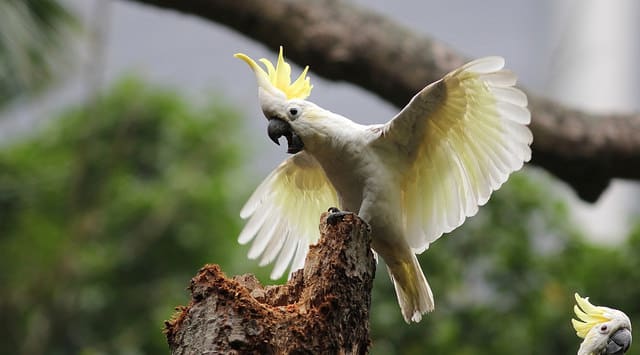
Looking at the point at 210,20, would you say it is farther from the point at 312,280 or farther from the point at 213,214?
the point at 213,214

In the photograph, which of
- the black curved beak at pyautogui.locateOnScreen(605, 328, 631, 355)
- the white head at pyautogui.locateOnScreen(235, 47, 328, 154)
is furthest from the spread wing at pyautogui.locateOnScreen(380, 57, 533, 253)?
the black curved beak at pyautogui.locateOnScreen(605, 328, 631, 355)

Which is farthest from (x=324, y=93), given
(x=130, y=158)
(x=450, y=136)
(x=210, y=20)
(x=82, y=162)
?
(x=450, y=136)

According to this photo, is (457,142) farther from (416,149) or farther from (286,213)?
(286,213)

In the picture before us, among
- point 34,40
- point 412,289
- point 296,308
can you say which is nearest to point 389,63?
point 412,289

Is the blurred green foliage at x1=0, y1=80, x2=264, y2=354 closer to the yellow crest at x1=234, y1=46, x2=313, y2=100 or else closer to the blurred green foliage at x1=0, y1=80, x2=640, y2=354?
the blurred green foliage at x1=0, y1=80, x2=640, y2=354

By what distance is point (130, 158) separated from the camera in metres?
9.45

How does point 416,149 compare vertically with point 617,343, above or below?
above

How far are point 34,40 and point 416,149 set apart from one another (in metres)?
3.98

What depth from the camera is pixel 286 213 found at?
146 inches

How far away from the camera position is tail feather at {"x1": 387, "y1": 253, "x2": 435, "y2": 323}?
3.28 meters

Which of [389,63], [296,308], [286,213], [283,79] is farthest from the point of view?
[389,63]

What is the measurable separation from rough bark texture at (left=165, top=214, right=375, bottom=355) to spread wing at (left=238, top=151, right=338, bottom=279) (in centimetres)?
83

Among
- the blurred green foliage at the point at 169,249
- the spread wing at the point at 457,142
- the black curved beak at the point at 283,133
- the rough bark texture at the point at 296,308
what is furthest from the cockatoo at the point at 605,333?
the blurred green foliage at the point at 169,249

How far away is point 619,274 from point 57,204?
5.15 m
